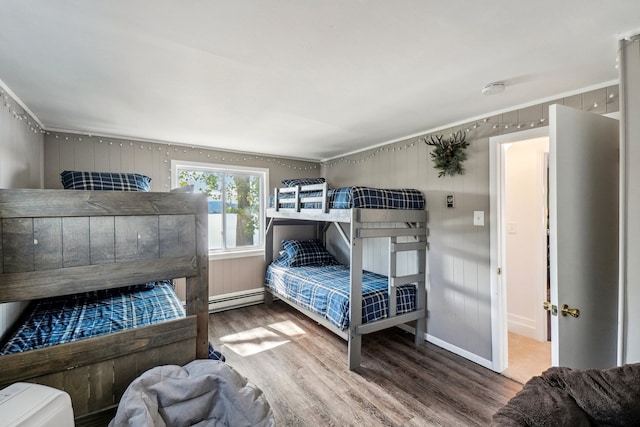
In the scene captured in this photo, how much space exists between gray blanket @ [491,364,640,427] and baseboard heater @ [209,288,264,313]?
11.7 feet

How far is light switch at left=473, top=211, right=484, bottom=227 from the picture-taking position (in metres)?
2.55

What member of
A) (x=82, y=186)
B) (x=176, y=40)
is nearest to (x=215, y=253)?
(x=82, y=186)

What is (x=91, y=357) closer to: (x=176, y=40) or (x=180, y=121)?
(x=176, y=40)

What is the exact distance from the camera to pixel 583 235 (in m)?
1.49

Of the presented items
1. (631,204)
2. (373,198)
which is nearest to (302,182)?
(373,198)

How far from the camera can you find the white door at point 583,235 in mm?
1399

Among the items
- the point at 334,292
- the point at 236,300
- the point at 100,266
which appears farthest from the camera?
the point at 236,300

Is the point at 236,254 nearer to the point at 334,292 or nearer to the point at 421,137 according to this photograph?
the point at 334,292

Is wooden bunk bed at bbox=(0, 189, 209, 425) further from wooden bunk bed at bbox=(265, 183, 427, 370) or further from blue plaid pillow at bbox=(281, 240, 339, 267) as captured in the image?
blue plaid pillow at bbox=(281, 240, 339, 267)

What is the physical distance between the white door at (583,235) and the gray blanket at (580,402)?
473 mm

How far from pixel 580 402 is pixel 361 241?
1801 mm

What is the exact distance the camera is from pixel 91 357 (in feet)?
4.08

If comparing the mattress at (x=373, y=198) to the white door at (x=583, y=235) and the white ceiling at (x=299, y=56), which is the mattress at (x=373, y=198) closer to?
the white ceiling at (x=299, y=56)

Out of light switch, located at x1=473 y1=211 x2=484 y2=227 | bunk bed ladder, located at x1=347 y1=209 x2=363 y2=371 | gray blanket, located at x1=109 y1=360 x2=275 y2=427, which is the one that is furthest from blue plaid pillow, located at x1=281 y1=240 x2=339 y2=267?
gray blanket, located at x1=109 y1=360 x2=275 y2=427
